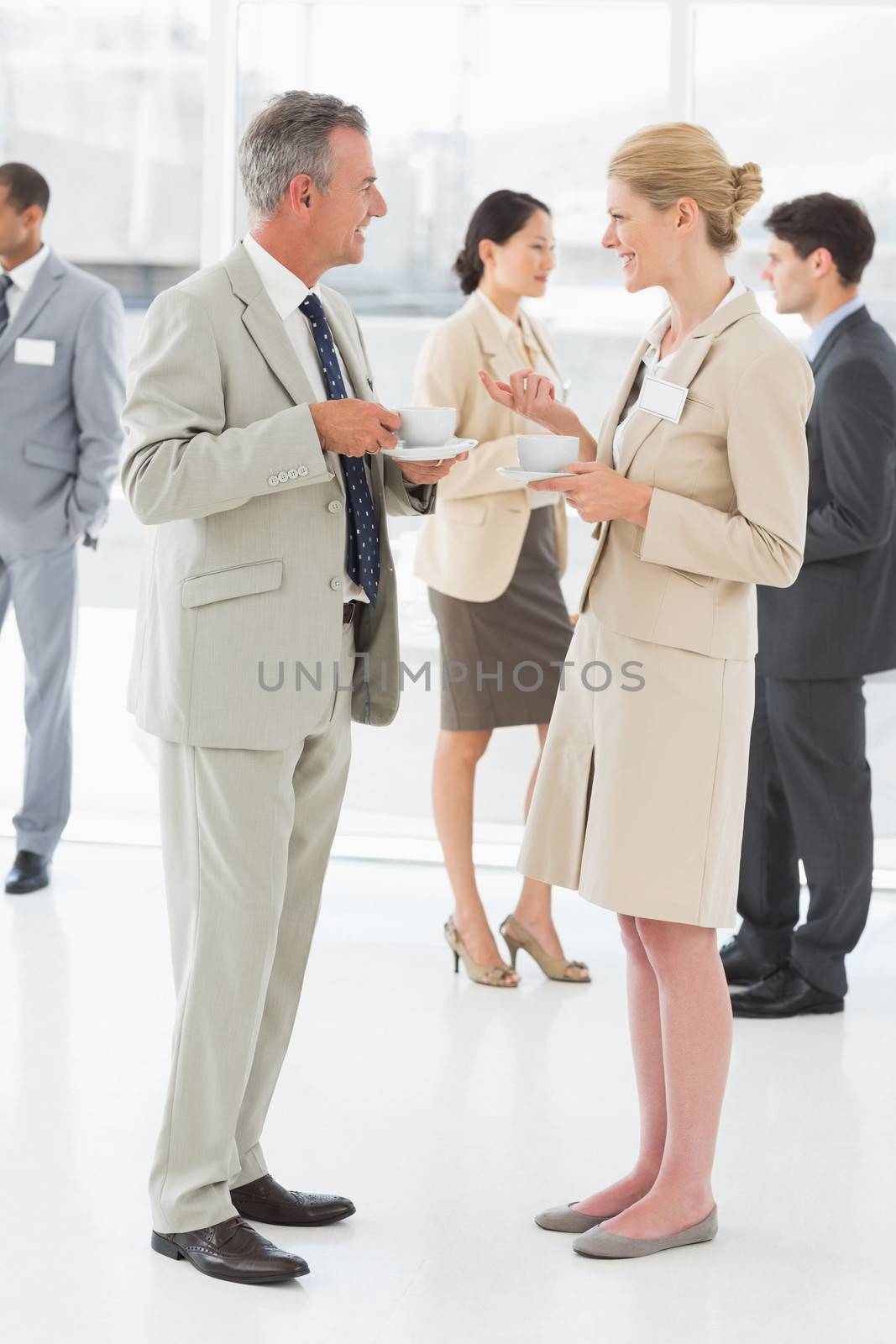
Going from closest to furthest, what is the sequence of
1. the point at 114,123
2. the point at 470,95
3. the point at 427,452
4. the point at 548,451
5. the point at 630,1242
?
the point at 427,452 → the point at 548,451 → the point at 630,1242 → the point at 470,95 → the point at 114,123

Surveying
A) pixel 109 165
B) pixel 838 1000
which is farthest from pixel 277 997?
pixel 109 165

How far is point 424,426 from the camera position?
222 cm

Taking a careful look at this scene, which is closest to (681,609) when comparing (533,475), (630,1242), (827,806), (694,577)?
(694,577)

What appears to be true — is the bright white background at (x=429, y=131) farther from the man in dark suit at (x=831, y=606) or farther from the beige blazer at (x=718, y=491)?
the beige blazer at (x=718, y=491)

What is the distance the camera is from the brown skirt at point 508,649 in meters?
3.76

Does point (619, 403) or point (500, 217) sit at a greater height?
point (500, 217)

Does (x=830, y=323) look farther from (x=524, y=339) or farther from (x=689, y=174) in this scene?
(x=689, y=174)

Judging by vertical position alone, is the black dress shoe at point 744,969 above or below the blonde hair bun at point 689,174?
below

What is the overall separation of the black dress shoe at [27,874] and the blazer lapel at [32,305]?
1.42m

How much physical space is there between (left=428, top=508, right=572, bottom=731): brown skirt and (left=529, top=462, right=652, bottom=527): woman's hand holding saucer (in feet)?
4.87

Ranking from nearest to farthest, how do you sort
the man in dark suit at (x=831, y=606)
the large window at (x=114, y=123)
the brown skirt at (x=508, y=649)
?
the man in dark suit at (x=831, y=606), the brown skirt at (x=508, y=649), the large window at (x=114, y=123)

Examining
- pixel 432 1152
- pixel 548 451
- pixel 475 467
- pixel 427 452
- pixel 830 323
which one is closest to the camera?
pixel 427 452

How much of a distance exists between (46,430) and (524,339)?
1391 mm

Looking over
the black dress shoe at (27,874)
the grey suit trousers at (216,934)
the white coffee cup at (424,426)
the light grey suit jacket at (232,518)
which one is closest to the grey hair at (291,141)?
the light grey suit jacket at (232,518)
